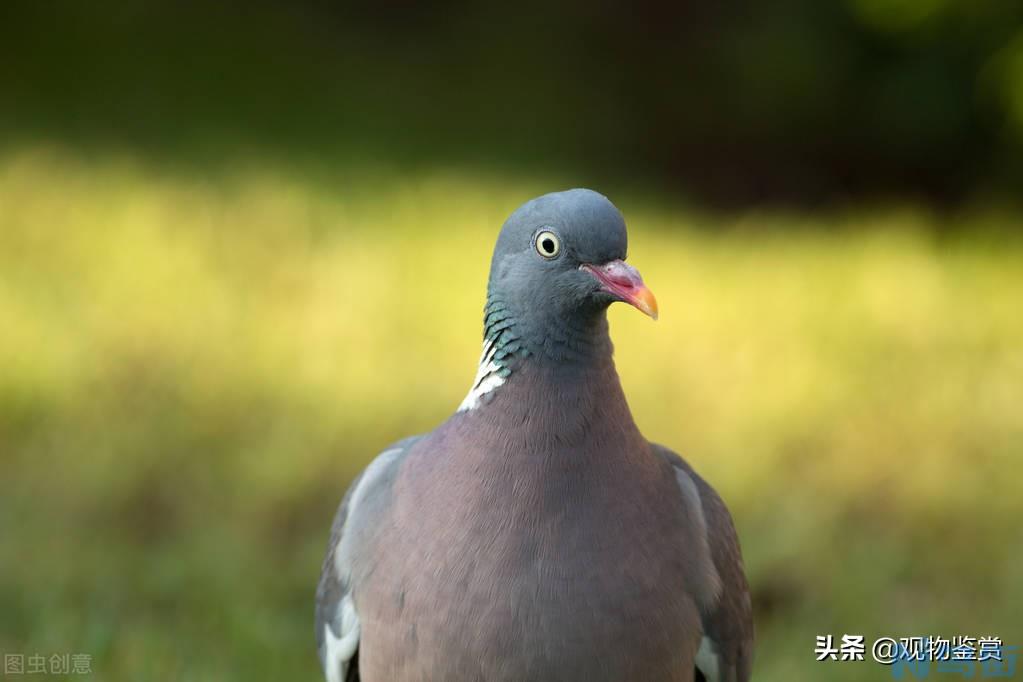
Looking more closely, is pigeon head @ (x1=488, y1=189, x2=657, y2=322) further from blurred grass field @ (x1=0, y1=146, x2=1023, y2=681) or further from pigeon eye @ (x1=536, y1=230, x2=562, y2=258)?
blurred grass field @ (x1=0, y1=146, x2=1023, y2=681)

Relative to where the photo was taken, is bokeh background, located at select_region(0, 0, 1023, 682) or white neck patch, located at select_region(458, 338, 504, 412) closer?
white neck patch, located at select_region(458, 338, 504, 412)

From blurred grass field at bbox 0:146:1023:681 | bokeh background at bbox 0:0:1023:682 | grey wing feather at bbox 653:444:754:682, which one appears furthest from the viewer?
bokeh background at bbox 0:0:1023:682

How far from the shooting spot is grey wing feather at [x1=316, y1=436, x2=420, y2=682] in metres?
2.45

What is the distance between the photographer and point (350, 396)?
14.8 feet

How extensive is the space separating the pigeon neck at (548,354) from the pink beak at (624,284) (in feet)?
0.28

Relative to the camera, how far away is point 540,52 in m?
10.7

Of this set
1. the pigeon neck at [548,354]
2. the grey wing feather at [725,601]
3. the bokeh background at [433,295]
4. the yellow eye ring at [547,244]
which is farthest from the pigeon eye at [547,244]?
the bokeh background at [433,295]

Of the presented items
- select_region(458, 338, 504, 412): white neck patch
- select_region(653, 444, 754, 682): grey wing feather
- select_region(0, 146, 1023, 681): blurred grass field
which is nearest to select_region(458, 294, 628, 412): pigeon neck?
select_region(458, 338, 504, 412): white neck patch

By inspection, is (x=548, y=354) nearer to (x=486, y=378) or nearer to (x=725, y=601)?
(x=486, y=378)

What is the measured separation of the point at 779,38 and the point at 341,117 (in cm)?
291

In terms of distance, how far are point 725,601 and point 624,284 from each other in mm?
706

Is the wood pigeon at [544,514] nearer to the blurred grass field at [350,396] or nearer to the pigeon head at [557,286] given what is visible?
the pigeon head at [557,286]

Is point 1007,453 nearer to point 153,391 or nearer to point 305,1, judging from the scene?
point 153,391

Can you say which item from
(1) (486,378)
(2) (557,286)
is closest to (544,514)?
(1) (486,378)
